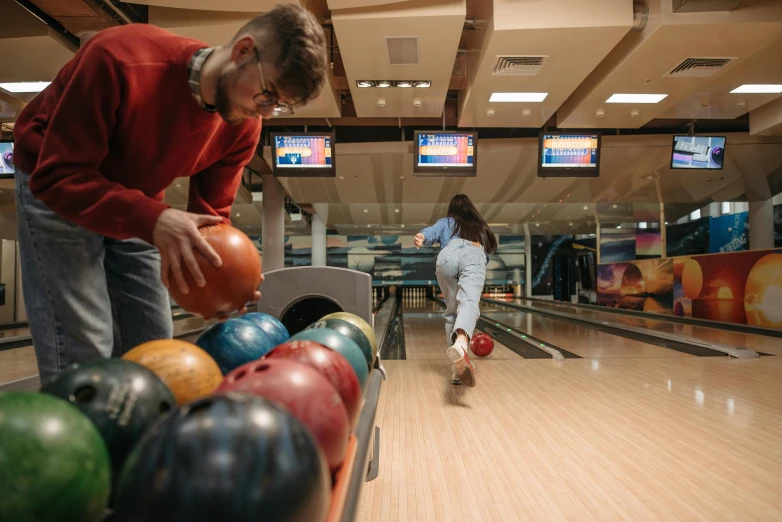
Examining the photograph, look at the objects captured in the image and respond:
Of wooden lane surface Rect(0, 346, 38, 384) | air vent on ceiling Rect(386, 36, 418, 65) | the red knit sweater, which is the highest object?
air vent on ceiling Rect(386, 36, 418, 65)

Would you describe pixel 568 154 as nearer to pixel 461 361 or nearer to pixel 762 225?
pixel 461 361

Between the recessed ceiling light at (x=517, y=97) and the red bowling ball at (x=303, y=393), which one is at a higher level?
the recessed ceiling light at (x=517, y=97)

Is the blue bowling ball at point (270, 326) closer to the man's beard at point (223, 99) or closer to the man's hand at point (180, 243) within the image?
the man's hand at point (180, 243)

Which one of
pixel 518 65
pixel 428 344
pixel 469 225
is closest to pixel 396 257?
pixel 428 344

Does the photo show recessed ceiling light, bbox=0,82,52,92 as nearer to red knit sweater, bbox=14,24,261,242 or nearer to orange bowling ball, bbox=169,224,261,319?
red knit sweater, bbox=14,24,261,242

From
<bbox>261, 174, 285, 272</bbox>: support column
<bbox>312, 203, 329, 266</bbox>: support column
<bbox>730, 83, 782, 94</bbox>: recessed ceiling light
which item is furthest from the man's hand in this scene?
<bbox>312, 203, 329, 266</bbox>: support column

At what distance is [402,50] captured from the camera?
3.81 meters

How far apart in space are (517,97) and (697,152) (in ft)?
7.88

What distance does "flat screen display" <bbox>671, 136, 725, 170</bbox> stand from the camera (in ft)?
18.0

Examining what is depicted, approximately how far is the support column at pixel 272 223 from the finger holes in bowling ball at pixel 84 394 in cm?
749

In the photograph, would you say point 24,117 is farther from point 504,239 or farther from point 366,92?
point 504,239

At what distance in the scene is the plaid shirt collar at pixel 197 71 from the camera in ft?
3.15

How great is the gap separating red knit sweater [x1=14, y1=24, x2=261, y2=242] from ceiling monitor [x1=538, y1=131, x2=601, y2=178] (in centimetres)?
458

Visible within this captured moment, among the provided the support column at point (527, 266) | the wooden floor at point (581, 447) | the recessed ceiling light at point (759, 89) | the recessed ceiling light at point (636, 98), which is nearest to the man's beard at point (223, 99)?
the wooden floor at point (581, 447)
